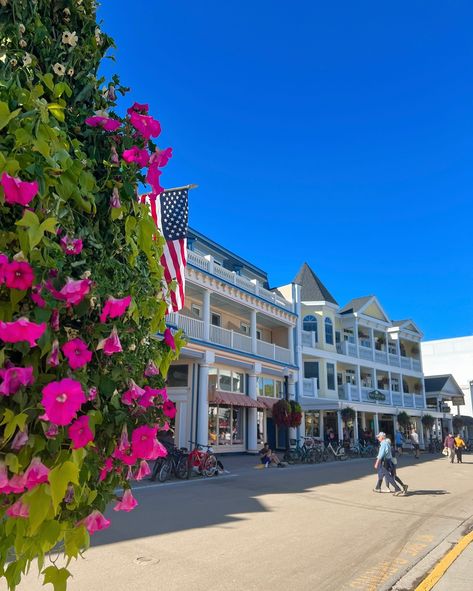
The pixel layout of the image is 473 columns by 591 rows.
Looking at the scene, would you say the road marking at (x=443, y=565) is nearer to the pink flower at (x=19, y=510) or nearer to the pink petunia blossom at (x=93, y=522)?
the pink petunia blossom at (x=93, y=522)

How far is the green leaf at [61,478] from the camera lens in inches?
54.9

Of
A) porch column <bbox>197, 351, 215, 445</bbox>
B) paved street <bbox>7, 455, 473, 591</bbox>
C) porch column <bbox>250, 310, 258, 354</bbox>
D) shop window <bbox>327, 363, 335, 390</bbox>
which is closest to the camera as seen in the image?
paved street <bbox>7, 455, 473, 591</bbox>

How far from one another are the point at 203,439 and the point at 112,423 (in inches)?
835

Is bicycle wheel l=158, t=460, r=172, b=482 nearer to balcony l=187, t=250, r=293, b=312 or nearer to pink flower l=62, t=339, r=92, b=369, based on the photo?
balcony l=187, t=250, r=293, b=312

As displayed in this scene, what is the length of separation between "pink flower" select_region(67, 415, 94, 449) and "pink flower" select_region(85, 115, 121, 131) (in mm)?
1103

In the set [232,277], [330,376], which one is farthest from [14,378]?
[330,376]

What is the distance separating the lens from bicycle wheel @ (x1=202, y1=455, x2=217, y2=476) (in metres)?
17.2

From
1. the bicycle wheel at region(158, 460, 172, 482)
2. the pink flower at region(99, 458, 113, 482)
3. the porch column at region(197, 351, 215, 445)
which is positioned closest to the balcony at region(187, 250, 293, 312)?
the porch column at region(197, 351, 215, 445)

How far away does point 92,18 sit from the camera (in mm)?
2248

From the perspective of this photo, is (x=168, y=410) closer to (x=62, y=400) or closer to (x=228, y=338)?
(x=62, y=400)

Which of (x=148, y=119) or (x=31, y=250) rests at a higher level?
(x=148, y=119)

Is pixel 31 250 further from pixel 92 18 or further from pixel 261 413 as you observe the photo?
pixel 261 413

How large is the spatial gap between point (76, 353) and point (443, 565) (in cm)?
687

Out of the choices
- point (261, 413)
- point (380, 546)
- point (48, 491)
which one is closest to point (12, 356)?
point (48, 491)
